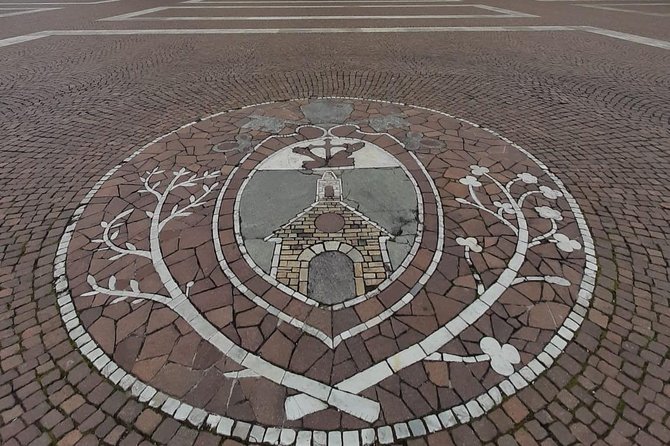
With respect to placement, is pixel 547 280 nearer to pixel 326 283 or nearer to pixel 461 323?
pixel 461 323

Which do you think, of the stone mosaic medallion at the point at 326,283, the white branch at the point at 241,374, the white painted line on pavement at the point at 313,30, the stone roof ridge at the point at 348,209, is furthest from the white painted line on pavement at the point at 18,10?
the white branch at the point at 241,374

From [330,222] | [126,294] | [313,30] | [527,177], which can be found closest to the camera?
[126,294]

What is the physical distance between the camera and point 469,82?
26.2 ft

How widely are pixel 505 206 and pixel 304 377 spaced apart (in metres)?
3.07

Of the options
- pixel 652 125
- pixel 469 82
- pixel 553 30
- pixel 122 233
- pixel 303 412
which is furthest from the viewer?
pixel 553 30

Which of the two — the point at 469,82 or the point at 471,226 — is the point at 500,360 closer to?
the point at 471,226

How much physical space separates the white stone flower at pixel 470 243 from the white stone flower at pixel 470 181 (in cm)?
106

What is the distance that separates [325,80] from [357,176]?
14.0 ft

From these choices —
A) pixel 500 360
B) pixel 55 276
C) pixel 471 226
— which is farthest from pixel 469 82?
pixel 55 276

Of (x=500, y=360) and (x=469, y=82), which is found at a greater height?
(x=469, y=82)

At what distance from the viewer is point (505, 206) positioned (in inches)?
167

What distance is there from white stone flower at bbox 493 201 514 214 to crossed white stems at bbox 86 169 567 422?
0.35ft

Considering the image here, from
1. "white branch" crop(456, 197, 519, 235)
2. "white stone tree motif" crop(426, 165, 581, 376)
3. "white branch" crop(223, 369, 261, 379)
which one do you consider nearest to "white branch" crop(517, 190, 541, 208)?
"white stone tree motif" crop(426, 165, 581, 376)

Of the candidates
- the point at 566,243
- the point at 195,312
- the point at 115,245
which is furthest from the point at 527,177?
the point at 115,245
